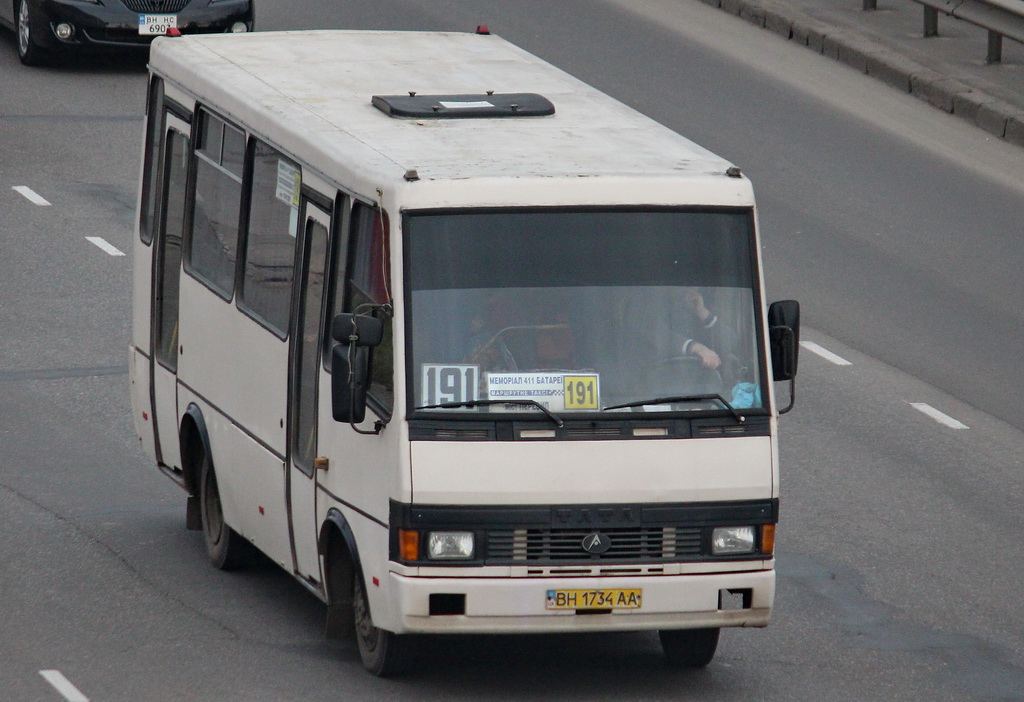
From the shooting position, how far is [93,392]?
49.2 feet

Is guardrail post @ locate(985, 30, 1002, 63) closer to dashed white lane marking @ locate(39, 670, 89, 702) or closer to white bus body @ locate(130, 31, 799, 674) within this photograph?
white bus body @ locate(130, 31, 799, 674)

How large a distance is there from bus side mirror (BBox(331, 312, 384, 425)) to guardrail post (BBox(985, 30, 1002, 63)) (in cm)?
1432

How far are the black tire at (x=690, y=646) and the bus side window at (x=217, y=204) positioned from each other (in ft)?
9.77

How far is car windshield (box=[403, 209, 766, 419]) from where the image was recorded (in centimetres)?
935

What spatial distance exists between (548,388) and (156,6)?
1480 cm

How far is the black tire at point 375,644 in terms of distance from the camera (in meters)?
9.79

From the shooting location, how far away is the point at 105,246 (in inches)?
724

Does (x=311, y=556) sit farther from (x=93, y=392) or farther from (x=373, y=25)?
(x=373, y=25)

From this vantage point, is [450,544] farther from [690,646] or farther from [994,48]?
[994,48]

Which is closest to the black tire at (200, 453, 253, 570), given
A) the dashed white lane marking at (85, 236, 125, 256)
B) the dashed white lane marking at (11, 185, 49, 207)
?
the dashed white lane marking at (85, 236, 125, 256)

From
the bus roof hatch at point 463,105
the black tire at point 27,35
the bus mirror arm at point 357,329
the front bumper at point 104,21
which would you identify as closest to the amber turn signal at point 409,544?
the bus mirror arm at point 357,329

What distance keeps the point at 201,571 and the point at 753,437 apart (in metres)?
3.78

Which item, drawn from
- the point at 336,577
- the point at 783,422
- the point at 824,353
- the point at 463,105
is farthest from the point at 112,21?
the point at 336,577

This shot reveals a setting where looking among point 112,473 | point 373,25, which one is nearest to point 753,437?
point 112,473
